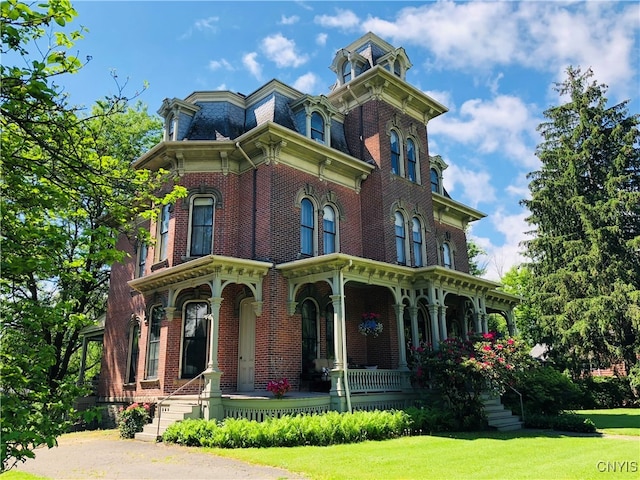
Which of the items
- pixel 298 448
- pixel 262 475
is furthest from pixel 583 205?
pixel 262 475

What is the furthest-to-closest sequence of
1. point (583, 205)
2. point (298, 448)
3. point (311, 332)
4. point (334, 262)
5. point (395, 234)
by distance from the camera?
point (583, 205) < point (395, 234) < point (311, 332) < point (334, 262) < point (298, 448)

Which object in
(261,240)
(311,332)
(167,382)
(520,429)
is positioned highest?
(261,240)

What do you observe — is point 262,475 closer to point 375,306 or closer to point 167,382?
point 167,382

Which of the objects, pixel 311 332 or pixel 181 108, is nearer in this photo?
pixel 311 332

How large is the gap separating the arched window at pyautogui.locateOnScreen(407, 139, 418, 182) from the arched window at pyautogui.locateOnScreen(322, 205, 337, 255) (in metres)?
4.39

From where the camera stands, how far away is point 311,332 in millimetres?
15555

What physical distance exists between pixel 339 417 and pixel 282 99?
11365 millimetres

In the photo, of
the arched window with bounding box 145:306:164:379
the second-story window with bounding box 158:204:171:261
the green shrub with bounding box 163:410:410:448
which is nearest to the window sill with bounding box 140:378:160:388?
the arched window with bounding box 145:306:164:379

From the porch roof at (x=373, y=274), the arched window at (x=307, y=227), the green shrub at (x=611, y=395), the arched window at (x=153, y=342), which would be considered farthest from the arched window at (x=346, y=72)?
the green shrub at (x=611, y=395)

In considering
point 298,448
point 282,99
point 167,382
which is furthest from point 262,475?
point 282,99

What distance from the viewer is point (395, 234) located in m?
18.0

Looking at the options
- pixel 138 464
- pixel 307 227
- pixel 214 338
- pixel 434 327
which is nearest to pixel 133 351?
pixel 214 338

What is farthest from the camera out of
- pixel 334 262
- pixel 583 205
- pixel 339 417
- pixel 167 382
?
pixel 583 205

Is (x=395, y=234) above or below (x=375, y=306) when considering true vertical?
above
